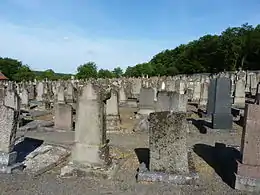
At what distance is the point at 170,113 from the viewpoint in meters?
6.43

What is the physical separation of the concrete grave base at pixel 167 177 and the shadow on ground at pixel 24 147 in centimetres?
330

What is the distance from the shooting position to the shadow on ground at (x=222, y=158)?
260 inches

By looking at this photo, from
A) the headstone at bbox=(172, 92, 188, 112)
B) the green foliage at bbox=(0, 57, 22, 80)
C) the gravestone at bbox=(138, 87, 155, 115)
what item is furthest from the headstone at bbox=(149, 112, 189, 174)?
the green foliage at bbox=(0, 57, 22, 80)

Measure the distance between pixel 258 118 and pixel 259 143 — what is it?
51 cm

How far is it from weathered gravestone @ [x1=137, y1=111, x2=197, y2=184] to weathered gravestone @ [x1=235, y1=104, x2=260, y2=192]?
3.35 feet

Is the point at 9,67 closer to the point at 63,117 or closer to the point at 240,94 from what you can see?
the point at 240,94

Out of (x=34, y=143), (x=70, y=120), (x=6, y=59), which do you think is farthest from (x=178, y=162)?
(x=6, y=59)

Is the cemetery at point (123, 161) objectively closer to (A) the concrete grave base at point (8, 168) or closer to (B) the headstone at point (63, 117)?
(A) the concrete grave base at point (8, 168)

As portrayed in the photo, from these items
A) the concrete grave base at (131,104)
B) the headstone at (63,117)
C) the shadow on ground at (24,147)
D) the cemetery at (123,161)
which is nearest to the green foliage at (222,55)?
the concrete grave base at (131,104)

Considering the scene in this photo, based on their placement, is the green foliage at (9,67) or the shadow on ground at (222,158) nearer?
the shadow on ground at (222,158)

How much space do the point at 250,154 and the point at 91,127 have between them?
3451mm

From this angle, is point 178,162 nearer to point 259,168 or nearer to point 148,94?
point 259,168

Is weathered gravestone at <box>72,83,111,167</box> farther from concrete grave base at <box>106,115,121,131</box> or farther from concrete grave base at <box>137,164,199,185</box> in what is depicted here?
concrete grave base at <box>106,115,121,131</box>

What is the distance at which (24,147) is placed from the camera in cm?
902
